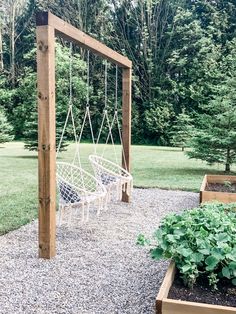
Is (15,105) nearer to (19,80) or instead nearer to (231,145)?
(19,80)

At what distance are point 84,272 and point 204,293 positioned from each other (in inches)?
42.3

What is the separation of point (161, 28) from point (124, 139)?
15.3 m

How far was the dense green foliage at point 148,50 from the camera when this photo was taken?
18.2 metres

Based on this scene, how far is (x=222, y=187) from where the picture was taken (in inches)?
226

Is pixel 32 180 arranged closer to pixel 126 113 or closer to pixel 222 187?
pixel 126 113

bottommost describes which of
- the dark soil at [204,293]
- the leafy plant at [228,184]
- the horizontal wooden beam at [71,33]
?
the dark soil at [204,293]

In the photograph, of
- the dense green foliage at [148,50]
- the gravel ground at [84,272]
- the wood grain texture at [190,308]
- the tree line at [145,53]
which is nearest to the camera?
the wood grain texture at [190,308]

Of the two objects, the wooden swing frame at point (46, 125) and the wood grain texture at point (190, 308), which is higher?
the wooden swing frame at point (46, 125)

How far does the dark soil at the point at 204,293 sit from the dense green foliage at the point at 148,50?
51.6ft

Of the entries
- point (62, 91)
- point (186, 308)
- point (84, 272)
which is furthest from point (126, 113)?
point (62, 91)

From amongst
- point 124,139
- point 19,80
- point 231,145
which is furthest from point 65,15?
point 124,139

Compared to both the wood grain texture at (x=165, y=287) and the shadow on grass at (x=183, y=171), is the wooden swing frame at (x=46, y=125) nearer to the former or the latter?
the wood grain texture at (x=165, y=287)

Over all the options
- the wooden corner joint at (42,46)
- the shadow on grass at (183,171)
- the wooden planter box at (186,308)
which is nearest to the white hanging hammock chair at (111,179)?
the wooden corner joint at (42,46)

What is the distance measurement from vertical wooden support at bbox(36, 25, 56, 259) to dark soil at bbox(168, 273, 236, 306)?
1.31m
